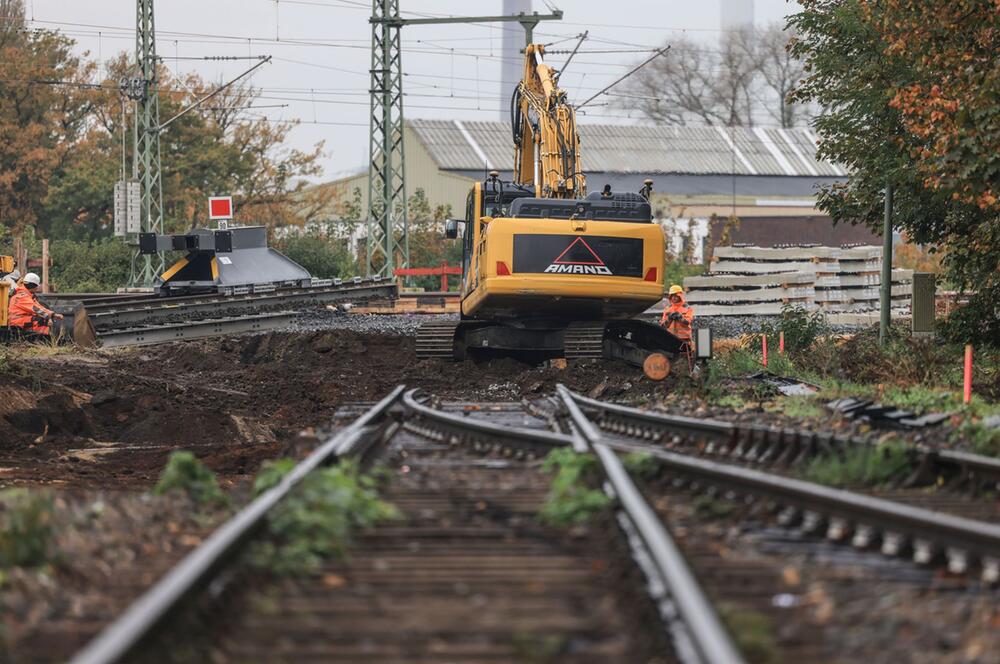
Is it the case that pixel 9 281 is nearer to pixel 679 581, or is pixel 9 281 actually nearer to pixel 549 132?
pixel 549 132

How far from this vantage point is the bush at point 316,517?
19.9ft

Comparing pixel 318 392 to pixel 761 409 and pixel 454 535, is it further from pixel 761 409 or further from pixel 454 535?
pixel 454 535

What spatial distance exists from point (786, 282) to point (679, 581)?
3251 cm

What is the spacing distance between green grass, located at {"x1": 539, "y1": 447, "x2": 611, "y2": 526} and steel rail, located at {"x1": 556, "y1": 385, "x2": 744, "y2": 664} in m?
0.12

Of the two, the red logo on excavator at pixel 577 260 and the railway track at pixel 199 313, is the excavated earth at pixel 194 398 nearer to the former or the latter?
the railway track at pixel 199 313

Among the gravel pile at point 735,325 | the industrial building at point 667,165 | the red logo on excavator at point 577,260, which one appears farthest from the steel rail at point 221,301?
the industrial building at point 667,165

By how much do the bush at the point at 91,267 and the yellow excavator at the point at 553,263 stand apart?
113ft

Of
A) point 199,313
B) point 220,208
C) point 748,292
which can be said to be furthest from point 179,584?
point 220,208

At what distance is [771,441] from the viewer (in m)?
10.4

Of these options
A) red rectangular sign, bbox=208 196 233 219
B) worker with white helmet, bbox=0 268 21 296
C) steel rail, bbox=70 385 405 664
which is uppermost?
red rectangular sign, bbox=208 196 233 219

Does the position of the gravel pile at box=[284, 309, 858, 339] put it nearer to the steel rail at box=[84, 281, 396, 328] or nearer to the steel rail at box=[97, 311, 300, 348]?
the steel rail at box=[97, 311, 300, 348]

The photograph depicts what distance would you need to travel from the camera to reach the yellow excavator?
69.2ft

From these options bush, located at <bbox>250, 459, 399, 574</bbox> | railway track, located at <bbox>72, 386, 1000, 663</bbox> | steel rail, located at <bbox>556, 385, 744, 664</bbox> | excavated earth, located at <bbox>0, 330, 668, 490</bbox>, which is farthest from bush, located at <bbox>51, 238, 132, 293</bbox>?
steel rail, located at <bbox>556, 385, 744, 664</bbox>

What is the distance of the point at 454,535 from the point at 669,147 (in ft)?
265
